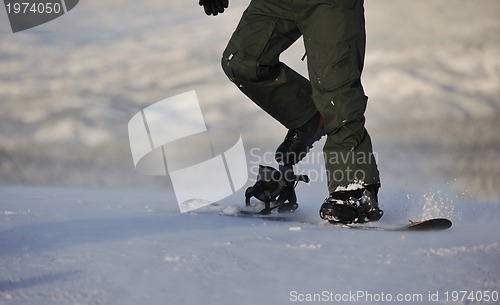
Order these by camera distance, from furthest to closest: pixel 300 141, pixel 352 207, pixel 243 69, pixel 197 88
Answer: pixel 197 88
pixel 300 141
pixel 243 69
pixel 352 207

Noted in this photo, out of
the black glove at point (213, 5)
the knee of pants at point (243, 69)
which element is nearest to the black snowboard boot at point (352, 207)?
the knee of pants at point (243, 69)

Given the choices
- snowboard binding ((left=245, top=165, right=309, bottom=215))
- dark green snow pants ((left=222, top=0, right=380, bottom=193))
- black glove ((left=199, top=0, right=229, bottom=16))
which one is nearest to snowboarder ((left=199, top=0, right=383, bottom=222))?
dark green snow pants ((left=222, top=0, right=380, bottom=193))

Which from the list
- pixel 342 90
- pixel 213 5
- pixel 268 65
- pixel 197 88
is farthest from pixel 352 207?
pixel 197 88

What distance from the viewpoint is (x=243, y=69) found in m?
2.37

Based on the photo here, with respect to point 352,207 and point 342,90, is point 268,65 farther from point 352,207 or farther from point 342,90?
point 352,207

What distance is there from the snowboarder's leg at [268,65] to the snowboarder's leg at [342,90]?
0.19 m

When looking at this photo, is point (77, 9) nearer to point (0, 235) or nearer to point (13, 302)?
point (0, 235)

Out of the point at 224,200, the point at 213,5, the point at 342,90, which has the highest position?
the point at 213,5

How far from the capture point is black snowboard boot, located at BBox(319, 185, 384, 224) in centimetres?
208

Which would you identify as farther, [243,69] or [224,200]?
[224,200]

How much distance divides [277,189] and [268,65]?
47 cm

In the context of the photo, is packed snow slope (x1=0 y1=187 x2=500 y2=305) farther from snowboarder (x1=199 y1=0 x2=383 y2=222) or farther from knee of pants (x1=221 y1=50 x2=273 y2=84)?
knee of pants (x1=221 y1=50 x2=273 y2=84)

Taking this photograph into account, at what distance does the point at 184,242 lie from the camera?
1673 mm

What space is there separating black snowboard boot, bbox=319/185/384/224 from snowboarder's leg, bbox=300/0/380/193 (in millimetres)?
28
